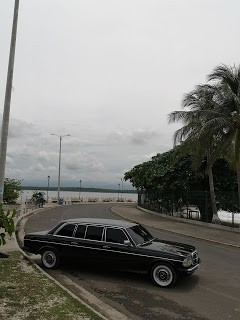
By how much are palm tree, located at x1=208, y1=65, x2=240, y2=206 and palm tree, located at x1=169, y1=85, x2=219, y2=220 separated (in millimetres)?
505

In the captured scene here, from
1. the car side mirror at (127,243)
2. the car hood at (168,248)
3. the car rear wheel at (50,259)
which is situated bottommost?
the car rear wheel at (50,259)

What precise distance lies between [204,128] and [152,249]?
580 inches

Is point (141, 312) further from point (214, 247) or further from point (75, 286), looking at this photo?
point (214, 247)

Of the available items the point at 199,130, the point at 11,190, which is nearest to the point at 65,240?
the point at 199,130

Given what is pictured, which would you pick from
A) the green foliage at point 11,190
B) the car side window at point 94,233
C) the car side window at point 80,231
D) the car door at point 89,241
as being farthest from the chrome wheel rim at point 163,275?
the green foliage at point 11,190

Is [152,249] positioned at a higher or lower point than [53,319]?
higher

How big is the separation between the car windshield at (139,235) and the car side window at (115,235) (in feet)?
0.73

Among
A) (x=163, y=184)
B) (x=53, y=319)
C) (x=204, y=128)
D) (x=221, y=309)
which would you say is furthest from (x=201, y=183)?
(x=53, y=319)

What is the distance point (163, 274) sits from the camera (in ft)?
31.7

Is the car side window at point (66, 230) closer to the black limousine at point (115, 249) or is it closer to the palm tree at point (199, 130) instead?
the black limousine at point (115, 249)

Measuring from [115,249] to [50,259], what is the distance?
211 centimetres

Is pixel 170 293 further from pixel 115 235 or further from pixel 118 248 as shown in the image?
pixel 115 235

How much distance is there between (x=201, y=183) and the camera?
31250mm

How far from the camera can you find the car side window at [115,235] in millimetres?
10307
